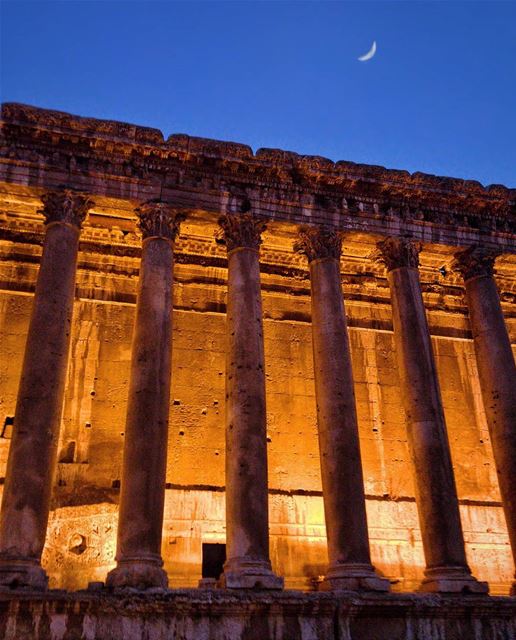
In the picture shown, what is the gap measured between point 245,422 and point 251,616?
11.3ft

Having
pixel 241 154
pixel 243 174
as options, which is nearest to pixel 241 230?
pixel 243 174

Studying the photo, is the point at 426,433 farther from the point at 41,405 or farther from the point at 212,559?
the point at 41,405

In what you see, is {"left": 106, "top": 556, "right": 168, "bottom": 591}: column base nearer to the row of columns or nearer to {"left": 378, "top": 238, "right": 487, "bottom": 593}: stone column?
the row of columns

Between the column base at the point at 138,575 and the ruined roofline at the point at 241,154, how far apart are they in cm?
860

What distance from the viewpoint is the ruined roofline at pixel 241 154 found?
13883mm

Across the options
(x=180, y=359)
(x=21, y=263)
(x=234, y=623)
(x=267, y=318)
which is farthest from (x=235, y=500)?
(x=21, y=263)

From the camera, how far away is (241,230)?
14.8 metres

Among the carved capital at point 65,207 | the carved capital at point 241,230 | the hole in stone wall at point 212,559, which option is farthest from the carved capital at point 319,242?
the hole in stone wall at point 212,559

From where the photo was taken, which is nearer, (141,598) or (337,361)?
(141,598)

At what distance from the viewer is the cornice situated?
14070 mm

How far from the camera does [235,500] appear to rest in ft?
39.4

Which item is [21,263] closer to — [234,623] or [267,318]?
[267,318]

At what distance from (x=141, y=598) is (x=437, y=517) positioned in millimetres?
5883

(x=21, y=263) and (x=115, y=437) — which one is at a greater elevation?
(x=21, y=263)
